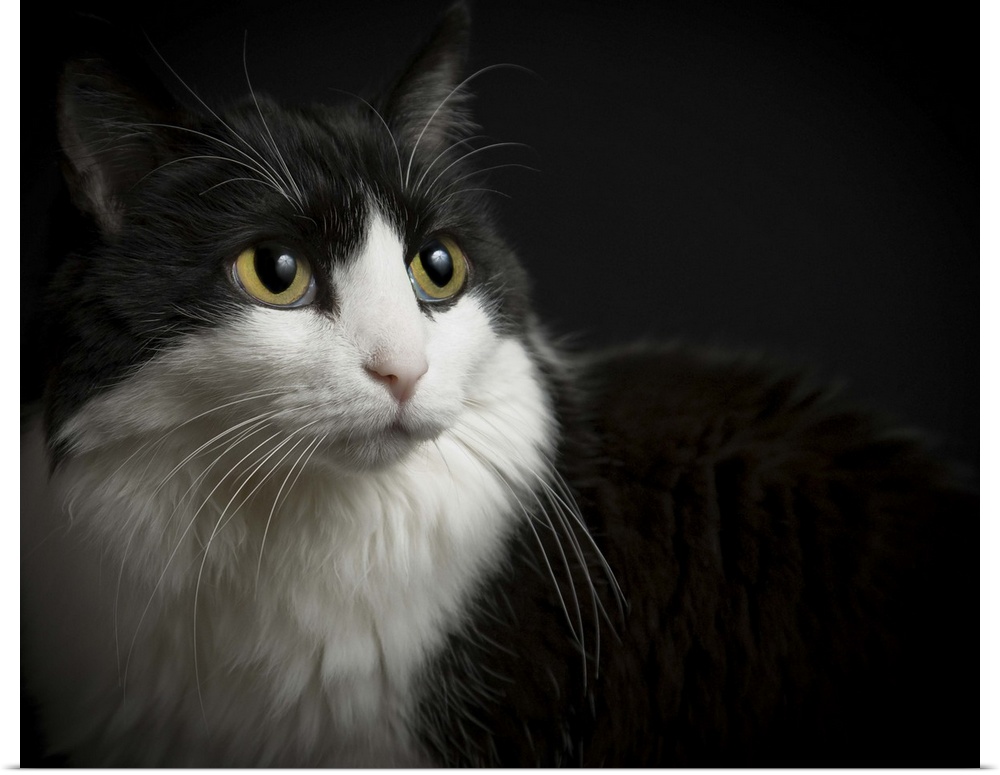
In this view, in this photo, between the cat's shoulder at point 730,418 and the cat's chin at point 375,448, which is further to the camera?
the cat's shoulder at point 730,418

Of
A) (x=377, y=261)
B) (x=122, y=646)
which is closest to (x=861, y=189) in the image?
(x=377, y=261)

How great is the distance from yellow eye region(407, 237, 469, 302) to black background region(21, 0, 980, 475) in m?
0.24

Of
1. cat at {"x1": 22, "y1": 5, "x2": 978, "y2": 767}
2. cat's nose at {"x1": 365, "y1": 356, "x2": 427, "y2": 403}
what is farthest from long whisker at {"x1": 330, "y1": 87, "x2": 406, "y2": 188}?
cat's nose at {"x1": 365, "y1": 356, "x2": 427, "y2": 403}

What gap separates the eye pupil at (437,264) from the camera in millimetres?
1407

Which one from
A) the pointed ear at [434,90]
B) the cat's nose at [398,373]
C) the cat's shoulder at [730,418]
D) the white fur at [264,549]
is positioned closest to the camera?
the cat's nose at [398,373]

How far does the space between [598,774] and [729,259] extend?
3.26ft

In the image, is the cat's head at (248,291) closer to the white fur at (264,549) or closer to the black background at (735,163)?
the white fur at (264,549)

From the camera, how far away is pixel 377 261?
1.29 m

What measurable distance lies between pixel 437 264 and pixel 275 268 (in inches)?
10.4

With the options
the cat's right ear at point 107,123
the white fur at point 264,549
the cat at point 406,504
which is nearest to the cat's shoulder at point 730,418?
the cat at point 406,504

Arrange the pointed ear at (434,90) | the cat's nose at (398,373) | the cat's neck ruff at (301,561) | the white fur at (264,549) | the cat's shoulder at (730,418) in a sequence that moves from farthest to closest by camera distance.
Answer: the cat's shoulder at (730,418), the pointed ear at (434,90), the cat's neck ruff at (301,561), the white fur at (264,549), the cat's nose at (398,373)

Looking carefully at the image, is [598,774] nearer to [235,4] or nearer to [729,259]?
[729,259]

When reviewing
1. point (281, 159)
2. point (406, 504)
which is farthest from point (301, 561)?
point (281, 159)

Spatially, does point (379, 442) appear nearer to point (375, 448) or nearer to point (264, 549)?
point (375, 448)
